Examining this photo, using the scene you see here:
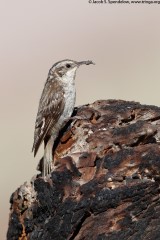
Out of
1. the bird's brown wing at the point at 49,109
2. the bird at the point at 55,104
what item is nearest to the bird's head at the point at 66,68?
the bird at the point at 55,104

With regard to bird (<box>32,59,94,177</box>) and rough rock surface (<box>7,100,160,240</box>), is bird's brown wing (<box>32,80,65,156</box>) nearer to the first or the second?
bird (<box>32,59,94,177</box>)

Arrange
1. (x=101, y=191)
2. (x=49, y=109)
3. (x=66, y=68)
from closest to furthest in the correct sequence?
(x=101, y=191), (x=49, y=109), (x=66, y=68)

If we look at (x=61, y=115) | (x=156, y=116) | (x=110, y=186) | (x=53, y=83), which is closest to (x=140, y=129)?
(x=156, y=116)

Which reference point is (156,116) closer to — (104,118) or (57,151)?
(104,118)

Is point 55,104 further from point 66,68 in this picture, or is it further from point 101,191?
point 101,191

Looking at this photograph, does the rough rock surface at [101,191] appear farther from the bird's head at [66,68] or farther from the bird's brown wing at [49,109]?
the bird's head at [66,68]

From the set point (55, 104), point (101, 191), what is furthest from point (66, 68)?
point (101, 191)

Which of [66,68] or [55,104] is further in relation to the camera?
[66,68]
